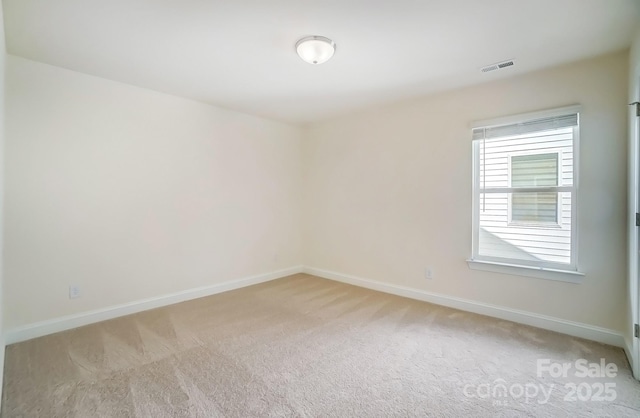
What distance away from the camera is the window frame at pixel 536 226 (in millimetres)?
2693

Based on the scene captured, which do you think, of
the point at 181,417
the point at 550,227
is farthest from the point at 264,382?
the point at 550,227

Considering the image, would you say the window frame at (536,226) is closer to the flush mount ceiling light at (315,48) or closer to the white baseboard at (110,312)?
the flush mount ceiling light at (315,48)

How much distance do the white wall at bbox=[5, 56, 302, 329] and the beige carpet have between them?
19.7 inches

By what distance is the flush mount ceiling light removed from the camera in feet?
7.50

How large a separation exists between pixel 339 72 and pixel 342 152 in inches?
67.6

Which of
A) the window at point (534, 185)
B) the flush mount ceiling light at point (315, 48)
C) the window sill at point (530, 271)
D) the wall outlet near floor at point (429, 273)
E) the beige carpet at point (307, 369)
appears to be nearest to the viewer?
the beige carpet at point (307, 369)

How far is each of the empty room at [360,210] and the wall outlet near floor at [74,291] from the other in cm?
3

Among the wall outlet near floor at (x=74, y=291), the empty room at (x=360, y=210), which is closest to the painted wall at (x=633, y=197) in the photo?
the empty room at (x=360, y=210)

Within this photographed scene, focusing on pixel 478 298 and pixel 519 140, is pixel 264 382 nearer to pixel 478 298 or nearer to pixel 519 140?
pixel 478 298

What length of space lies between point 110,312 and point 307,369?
231 centimetres

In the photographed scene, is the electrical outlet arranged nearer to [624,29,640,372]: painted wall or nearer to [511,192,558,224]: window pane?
[511,192,558,224]: window pane

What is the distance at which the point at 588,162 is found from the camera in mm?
2635

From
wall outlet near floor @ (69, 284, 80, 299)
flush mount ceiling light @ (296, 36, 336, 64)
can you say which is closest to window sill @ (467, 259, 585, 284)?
flush mount ceiling light @ (296, 36, 336, 64)

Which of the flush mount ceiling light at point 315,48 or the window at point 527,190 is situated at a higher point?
the flush mount ceiling light at point 315,48
